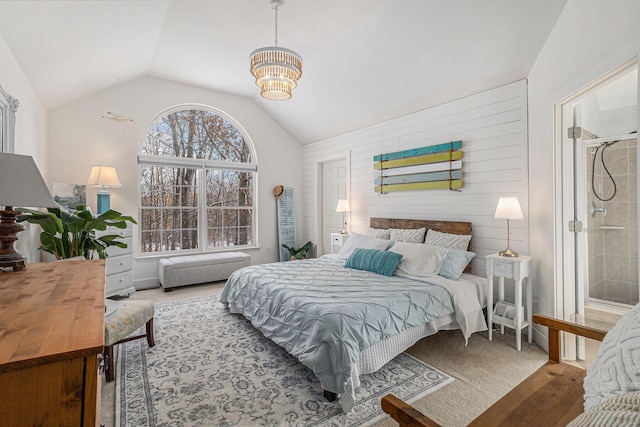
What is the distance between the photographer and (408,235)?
12.6 ft

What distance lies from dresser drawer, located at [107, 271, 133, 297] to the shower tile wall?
19.6ft

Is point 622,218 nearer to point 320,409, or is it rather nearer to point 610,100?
point 610,100

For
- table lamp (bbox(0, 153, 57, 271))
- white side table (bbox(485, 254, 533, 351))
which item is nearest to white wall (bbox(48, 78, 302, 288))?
table lamp (bbox(0, 153, 57, 271))

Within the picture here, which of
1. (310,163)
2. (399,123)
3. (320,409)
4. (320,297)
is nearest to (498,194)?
(399,123)

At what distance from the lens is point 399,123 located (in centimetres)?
433

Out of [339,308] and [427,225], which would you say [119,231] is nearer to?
[339,308]

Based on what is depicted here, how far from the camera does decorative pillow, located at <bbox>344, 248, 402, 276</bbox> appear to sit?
313 cm

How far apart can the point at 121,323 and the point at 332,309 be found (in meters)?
1.53

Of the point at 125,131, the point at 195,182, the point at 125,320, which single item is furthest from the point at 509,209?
the point at 125,131

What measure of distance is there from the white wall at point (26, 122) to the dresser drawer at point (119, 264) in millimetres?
708

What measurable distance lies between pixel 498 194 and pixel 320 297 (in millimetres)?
2249

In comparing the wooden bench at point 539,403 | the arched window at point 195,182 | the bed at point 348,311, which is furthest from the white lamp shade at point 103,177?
the wooden bench at point 539,403

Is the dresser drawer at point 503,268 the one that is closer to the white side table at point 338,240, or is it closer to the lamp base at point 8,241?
the white side table at point 338,240

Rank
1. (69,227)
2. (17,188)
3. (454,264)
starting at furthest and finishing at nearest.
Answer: (454,264), (69,227), (17,188)
